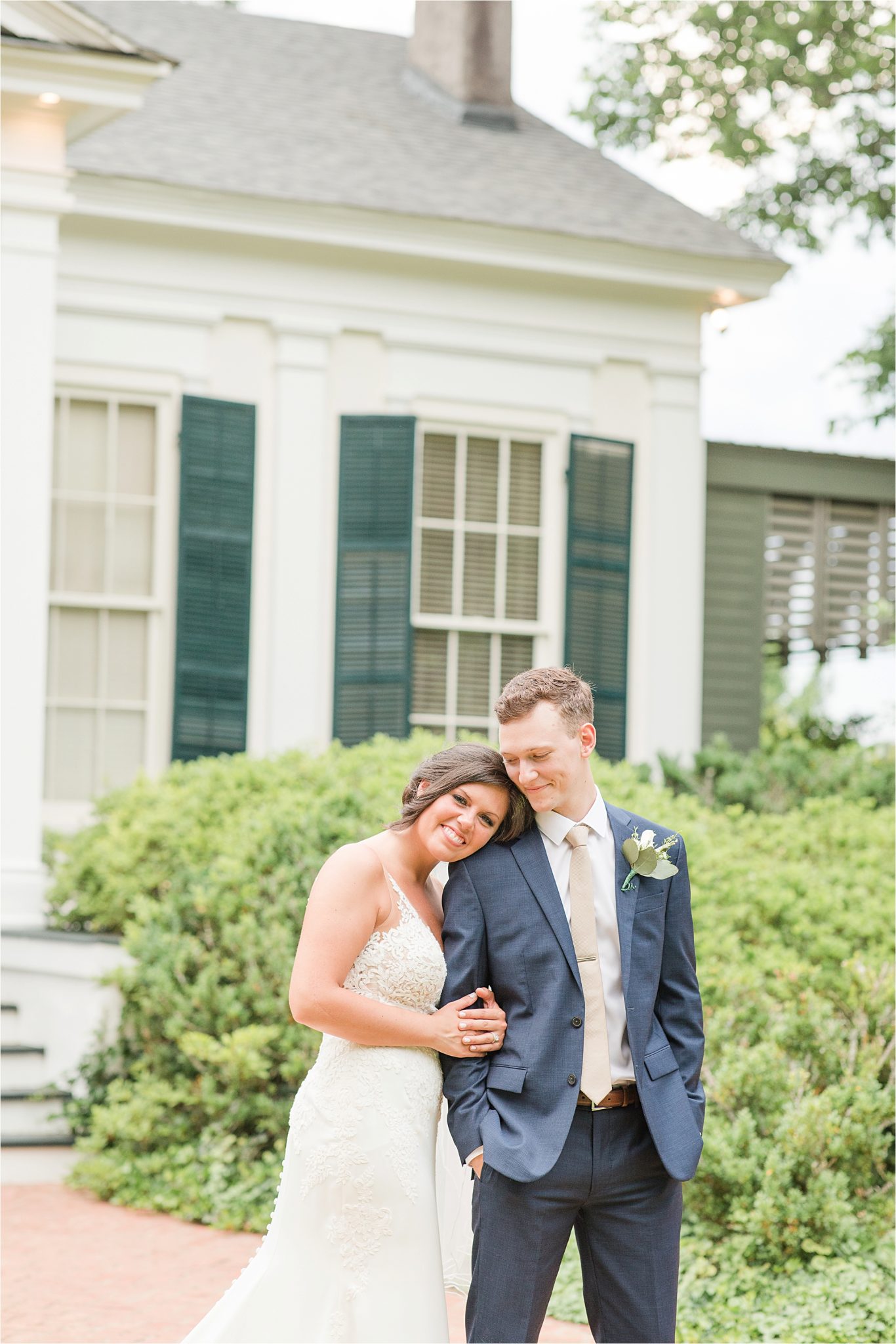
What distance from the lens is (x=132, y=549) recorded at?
387 inches

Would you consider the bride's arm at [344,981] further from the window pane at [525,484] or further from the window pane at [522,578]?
the window pane at [525,484]

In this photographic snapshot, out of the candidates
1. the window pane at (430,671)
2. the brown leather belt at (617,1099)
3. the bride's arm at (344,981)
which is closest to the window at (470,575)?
the window pane at (430,671)

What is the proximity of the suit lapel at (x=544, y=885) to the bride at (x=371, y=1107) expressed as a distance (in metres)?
0.04

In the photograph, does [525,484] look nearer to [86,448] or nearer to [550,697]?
[86,448]

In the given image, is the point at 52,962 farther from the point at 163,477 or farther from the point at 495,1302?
the point at 495,1302

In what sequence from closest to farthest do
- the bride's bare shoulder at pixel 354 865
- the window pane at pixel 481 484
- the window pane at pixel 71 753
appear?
the bride's bare shoulder at pixel 354 865, the window pane at pixel 71 753, the window pane at pixel 481 484

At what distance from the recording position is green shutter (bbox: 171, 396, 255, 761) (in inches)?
381

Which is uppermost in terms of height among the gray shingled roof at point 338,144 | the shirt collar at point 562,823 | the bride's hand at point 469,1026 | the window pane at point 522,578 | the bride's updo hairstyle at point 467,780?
the gray shingled roof at point 338,144

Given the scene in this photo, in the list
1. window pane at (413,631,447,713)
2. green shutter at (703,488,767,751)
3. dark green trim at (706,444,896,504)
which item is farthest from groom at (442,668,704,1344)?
dark green trim at (706,444,896,504)

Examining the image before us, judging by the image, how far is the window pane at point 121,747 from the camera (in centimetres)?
974

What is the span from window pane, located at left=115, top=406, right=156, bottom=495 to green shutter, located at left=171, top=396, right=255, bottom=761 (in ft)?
0.99

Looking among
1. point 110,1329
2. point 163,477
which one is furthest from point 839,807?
point 110,1329

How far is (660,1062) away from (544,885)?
0.47 meters

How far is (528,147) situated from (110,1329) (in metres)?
9.88
